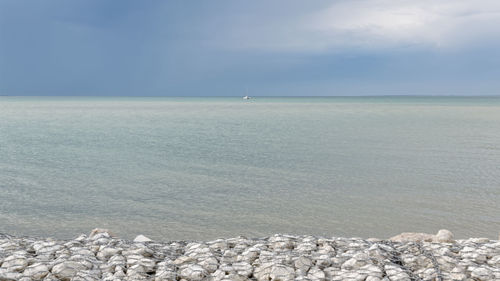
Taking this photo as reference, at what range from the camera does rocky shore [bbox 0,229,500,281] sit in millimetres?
5383

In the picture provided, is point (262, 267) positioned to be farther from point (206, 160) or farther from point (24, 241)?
point (206, 160)

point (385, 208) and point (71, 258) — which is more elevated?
point (71, 258)

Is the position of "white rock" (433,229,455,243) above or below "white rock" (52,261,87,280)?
below

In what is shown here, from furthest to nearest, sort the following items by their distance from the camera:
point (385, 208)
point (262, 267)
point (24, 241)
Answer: point (385, 208) → point (24, 241) → point (262, 267)

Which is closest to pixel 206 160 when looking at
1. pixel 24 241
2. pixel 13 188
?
pixel 13 188

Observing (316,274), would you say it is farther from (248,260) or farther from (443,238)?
(443,238)

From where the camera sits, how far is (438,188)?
45.4 feet

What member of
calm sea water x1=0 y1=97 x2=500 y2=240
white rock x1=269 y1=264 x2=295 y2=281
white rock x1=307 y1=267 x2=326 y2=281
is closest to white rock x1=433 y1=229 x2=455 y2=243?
calm sea water x1=0 y1=97 x2=500 y2=240

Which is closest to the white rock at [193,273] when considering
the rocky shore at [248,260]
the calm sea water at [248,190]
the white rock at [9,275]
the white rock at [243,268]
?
the rocky shore at [248,260]

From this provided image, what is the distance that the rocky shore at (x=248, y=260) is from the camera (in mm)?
5383

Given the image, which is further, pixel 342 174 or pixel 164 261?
pixel 342 174

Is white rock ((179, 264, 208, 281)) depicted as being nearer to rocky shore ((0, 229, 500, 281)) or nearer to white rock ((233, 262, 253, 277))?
rocky shore ((0, 229, 500, 281))

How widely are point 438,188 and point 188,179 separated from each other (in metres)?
8.34

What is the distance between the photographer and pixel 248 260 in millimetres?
5895
